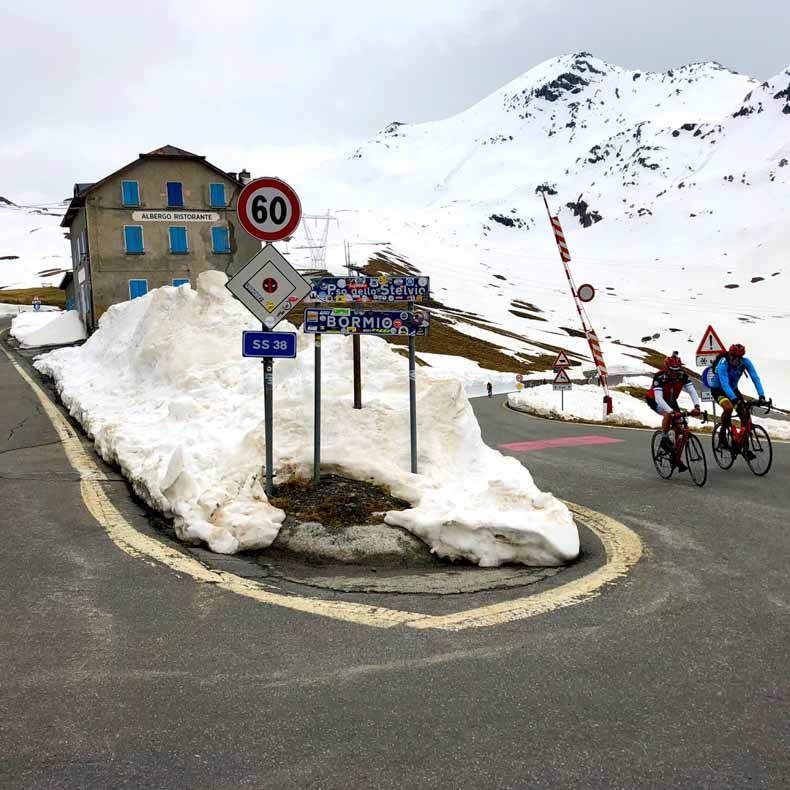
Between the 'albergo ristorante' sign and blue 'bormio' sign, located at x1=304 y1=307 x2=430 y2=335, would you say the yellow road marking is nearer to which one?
blue 'bormio' sign, located at x1=304 y1=307 x2=430 y2=335

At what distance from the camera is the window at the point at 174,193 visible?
41812 millimetres

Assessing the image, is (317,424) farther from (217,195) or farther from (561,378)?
(217,195)

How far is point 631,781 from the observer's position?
2.79 m

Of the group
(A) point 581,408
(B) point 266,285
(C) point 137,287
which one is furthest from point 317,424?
(C) point 137,287

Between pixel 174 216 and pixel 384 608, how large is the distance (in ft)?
135

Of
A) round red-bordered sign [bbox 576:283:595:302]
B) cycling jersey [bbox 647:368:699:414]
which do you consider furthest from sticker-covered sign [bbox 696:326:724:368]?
cycling jersey [bbox 647:368:699:414]

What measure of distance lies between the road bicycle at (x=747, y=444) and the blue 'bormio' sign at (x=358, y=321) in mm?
5685

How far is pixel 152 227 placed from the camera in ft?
137

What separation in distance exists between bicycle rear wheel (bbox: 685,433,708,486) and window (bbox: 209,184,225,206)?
38.5 metres

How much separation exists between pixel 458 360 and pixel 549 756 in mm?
56873

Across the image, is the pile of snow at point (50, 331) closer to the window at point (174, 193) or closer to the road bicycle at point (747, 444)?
the window at point (174, 193)

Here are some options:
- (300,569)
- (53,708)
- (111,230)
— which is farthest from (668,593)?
(111,230)

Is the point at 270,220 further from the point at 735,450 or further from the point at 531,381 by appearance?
the point at 531,381

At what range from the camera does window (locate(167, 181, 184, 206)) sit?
4181 cm
